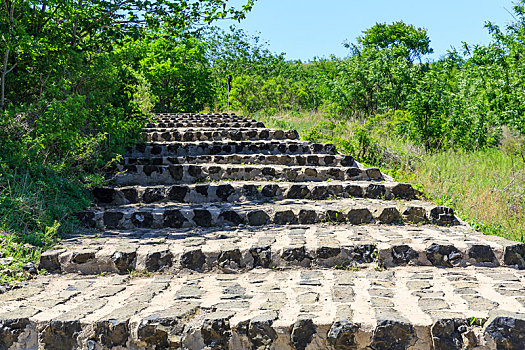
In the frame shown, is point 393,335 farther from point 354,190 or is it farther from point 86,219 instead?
point 86,219

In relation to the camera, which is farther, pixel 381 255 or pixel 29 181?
pixel 29 181

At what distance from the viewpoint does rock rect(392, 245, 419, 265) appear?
3.99 meters

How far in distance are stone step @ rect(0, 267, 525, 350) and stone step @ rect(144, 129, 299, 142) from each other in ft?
17.0

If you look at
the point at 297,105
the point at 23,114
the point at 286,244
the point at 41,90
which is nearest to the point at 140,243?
the point at 286,244

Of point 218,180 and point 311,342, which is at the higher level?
point 218,180

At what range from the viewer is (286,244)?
4094mm

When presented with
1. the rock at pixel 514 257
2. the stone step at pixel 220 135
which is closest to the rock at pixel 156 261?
the rock at pixel 514 257

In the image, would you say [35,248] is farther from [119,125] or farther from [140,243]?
[119,125]

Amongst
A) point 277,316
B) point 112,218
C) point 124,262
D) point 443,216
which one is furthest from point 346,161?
point 277,316

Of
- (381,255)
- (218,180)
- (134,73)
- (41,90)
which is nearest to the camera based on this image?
(381,255)

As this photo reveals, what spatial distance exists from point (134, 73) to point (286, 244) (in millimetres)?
4759

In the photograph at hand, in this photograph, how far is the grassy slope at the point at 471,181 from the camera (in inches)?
206

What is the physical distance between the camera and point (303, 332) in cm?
268

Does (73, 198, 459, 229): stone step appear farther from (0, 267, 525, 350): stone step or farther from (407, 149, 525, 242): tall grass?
(0, 267, 525, 350): stone step
